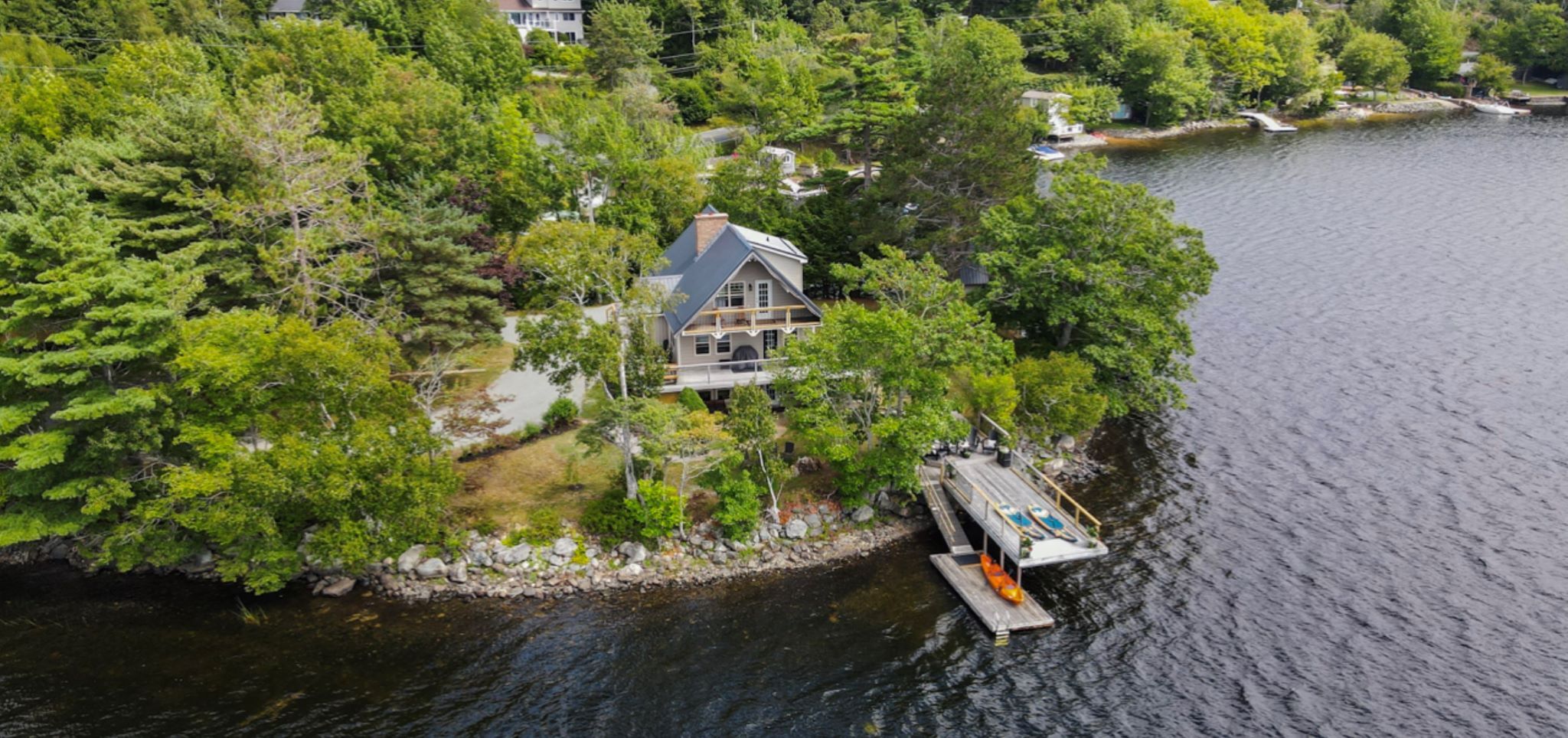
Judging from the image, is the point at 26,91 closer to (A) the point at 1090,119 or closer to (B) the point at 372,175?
(B) the point at 372,175

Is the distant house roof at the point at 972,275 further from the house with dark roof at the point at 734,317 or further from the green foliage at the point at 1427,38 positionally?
the green foliage at the point at 1427,38

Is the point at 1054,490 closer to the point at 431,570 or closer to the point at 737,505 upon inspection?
the point at 737,505

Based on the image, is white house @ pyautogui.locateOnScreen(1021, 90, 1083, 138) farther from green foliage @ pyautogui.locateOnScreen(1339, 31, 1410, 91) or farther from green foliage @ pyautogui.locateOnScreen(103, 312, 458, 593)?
green foliage @ pyautogui.locateOnScreen(103, 312, 458, 593)

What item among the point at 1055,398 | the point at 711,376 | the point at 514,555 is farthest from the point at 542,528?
the point at 1055,398

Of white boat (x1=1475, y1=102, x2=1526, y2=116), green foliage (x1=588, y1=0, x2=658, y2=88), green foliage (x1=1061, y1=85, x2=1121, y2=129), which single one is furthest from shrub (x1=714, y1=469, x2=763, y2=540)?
white boat (x1=1475, y1=102, x2=1526, y2=116)

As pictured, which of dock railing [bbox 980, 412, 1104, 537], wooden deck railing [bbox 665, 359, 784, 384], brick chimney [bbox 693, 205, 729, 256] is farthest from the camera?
brick chimney [bbox 693, 205, 729, 256]

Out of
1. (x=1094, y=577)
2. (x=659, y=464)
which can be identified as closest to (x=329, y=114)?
(x=659, y=464)
